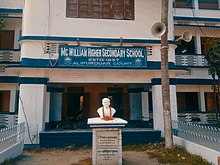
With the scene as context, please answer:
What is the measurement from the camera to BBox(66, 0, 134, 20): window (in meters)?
9.70

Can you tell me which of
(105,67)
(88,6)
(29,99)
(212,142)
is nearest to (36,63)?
(29,99)

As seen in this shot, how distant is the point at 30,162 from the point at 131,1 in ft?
26.4

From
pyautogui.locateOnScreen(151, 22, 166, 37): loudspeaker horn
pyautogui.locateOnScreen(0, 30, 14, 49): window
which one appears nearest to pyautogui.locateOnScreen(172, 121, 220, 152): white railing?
pyautogui.locateOnScreen(151, 22, 166, 37): loudspeaker horn

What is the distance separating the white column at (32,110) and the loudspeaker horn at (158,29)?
5096 mm

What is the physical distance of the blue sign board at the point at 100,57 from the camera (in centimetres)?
902

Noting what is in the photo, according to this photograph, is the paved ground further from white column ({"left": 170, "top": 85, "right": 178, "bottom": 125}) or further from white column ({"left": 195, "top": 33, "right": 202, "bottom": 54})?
white column ({"left": 195, "top": 33, "right": 202, "bottom": 54})

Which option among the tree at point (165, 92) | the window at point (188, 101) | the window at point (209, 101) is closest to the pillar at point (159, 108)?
the tree at point (165, 92)

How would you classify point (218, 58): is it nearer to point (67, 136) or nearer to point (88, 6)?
point (88, 6)

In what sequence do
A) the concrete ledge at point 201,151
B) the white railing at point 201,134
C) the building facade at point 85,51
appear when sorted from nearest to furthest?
the concrete ledge at point 201,151
the white railing at point 201,134
the building facade at point 85,51

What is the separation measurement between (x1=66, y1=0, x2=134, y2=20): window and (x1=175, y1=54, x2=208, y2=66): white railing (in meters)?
5.31

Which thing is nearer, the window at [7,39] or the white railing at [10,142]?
the white railing at [10,142]

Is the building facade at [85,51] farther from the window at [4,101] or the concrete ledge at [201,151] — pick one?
the concrete ledge at [201,151]

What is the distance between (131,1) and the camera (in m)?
10.2

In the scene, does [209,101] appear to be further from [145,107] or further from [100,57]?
[100,57]
